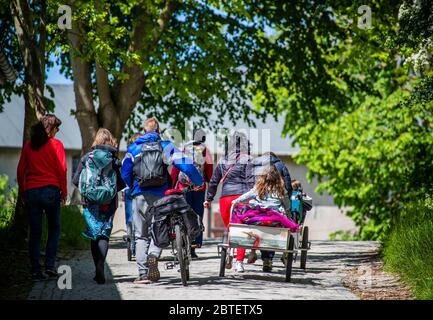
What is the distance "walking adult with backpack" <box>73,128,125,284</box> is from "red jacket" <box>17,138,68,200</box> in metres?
0.32

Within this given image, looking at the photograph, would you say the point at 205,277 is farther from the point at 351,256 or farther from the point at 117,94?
the point at 117,94

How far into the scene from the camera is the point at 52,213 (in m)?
12.7

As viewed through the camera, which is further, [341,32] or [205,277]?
[341,32]

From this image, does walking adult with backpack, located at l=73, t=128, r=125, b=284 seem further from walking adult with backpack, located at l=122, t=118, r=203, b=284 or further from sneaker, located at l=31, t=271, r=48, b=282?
sneaker, located at l=31, t=271, r=48, b=282

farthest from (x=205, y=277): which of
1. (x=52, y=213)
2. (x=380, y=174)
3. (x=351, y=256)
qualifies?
(x=380, y=174)

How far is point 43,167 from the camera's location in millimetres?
12547

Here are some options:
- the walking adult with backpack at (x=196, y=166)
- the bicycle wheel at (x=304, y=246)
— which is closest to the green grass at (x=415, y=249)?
the bicycle wheel at (x=304, y=246)

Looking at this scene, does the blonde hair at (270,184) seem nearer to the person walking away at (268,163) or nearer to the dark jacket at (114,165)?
the person walking away at (268,163)

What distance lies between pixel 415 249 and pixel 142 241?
3.32m

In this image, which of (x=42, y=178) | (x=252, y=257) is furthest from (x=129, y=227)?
(x=42, y=178)

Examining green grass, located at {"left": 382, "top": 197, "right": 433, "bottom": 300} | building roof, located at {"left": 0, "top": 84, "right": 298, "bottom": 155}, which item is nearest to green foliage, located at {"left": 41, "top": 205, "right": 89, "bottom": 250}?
green grass, located at {"left": 382, "top": 197, "right": 433, "bottom": 300}

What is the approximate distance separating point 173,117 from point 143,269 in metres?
15.5

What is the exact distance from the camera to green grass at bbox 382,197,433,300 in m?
11.5

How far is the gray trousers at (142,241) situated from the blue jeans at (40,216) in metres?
1.01
